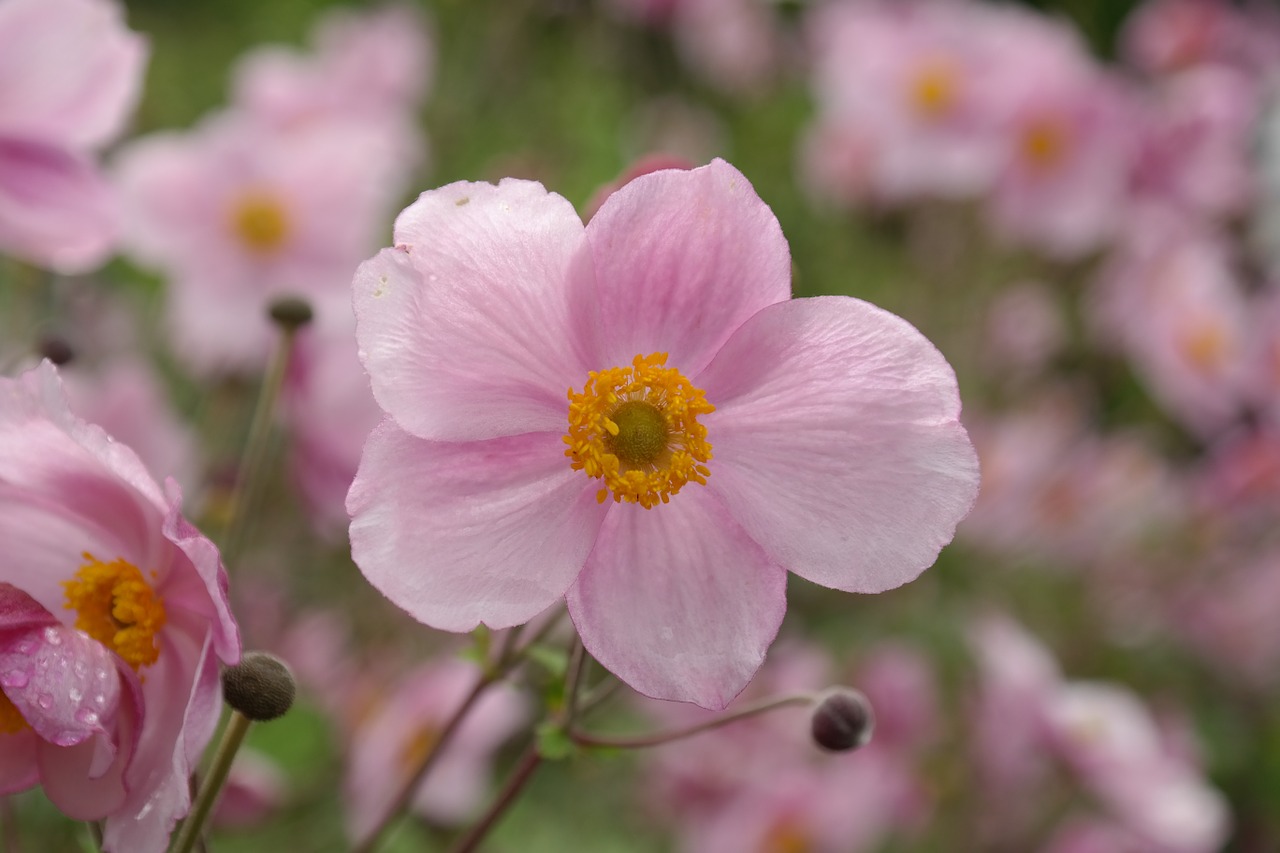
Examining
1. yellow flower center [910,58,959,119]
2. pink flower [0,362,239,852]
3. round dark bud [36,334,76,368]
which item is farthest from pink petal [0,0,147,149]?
yellow flower center [910,58,959,119]

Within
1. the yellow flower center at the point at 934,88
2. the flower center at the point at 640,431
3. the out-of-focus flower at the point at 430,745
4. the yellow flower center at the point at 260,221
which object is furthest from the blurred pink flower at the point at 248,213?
the yellow flower center at the point at 934,88

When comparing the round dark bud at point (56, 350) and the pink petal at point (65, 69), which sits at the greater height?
the pink petal at point (65, 69)

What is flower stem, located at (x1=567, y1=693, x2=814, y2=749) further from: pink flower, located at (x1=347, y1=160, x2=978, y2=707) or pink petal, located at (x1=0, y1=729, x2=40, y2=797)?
pink petal, located at (x1=0, y1=729, x2=40, y2=797)

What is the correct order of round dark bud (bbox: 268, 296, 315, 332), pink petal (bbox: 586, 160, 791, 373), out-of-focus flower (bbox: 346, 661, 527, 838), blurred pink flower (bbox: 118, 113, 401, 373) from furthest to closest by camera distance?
1. blurred pink flower (bbox: 118, 113, 401, 373)
2. out-of-focus flower (bbox: 346, 661, 527, 838)
3. round dark bud (bbox: 268, 296, 315, 332)
4. pink petal (bbox: 586, 160, 791, 373)

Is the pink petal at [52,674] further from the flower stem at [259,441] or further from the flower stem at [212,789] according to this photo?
the flower stem at [259,441]

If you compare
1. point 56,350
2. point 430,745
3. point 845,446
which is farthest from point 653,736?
point 430,745

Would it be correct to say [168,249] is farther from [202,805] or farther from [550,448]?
[202,805]

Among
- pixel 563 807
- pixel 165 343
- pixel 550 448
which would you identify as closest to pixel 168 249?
pixel 165 343
